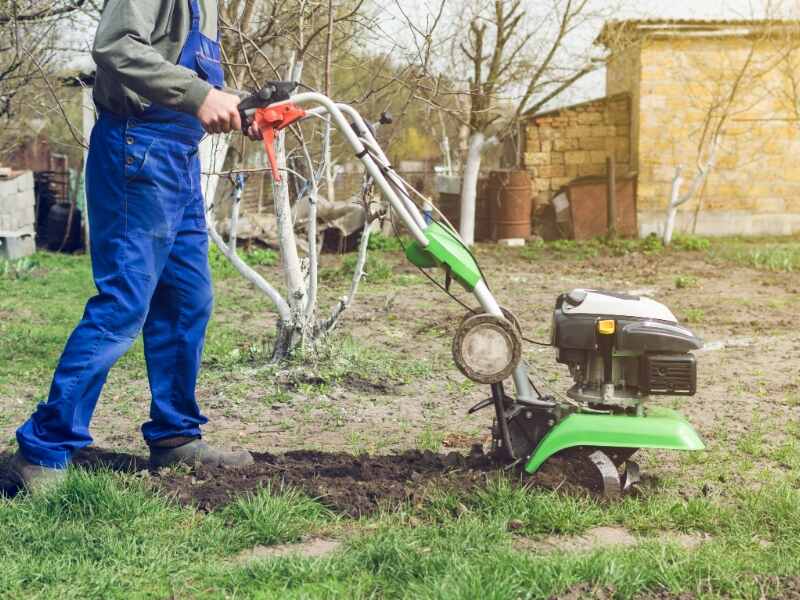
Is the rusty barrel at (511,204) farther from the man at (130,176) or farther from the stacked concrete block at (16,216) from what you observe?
the man at (130,176)

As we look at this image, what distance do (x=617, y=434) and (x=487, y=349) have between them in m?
0.53

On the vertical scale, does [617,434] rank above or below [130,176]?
below

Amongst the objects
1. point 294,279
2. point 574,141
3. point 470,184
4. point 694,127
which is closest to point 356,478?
point 294,279

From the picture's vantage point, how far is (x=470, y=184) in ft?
54.1

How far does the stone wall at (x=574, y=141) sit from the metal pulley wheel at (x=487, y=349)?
14110 mm

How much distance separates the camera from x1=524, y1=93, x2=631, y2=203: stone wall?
56.9ft

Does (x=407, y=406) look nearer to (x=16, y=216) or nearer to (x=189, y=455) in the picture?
(x=189, y=455)

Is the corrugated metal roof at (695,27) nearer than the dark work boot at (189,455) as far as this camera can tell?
No

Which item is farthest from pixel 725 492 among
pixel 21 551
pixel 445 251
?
pixel 21 551

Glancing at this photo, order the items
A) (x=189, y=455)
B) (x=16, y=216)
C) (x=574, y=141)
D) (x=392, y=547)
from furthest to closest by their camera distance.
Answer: (x=574, y=141) → (x=16, y=216) → (x=189, y=455) → (x=392, y=547)

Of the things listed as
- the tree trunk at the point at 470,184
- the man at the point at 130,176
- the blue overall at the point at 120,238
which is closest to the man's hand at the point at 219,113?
the man at the point at 130,176

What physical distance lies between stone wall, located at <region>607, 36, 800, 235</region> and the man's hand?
1425 cm

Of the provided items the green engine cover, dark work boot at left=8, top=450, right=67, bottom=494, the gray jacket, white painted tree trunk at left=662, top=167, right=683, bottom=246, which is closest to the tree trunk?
white painted tree trunk at left=662, top=167, right=683, bottom=246

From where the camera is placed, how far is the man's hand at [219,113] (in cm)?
347
